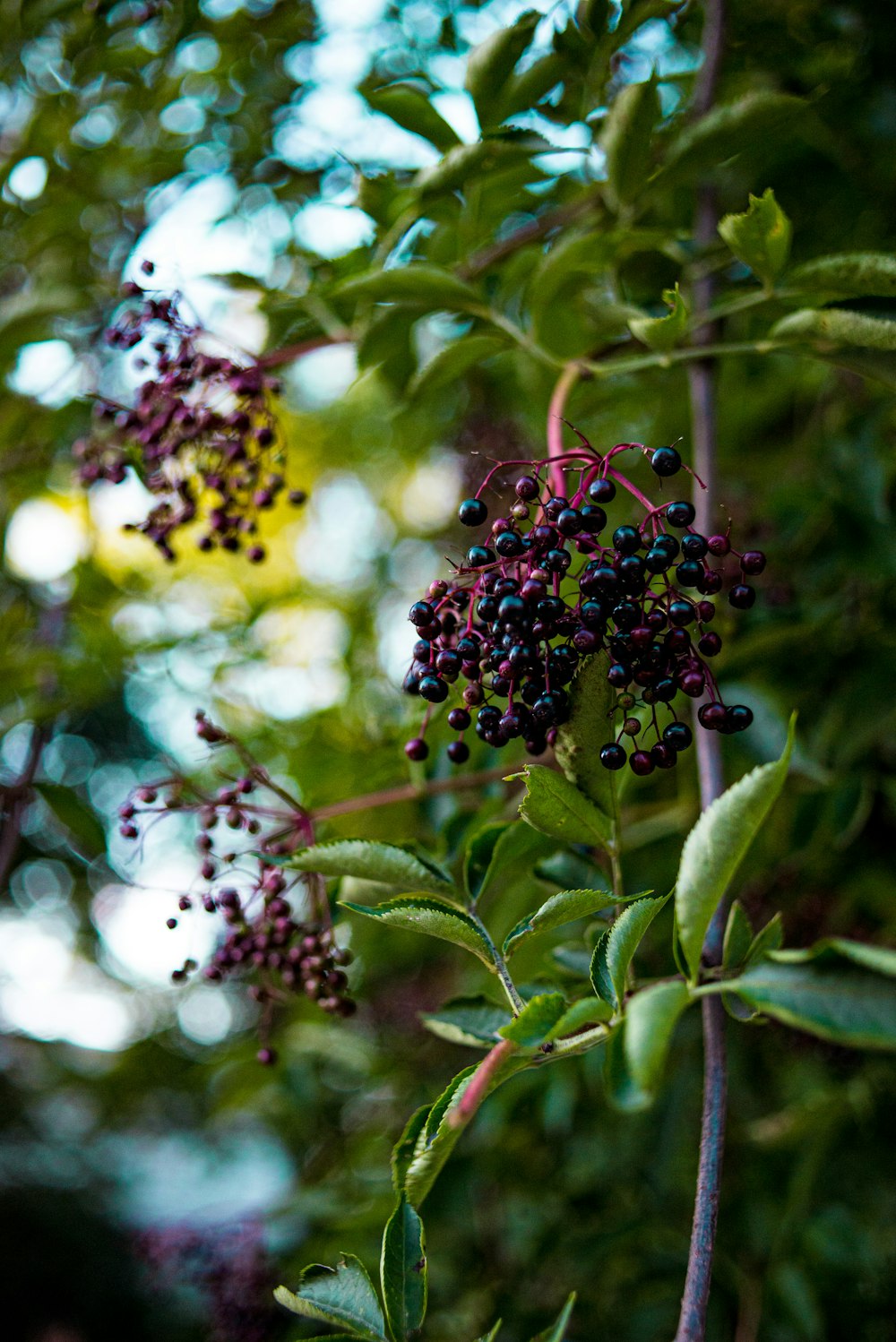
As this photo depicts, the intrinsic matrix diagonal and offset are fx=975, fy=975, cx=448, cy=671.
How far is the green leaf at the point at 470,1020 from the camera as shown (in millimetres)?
875

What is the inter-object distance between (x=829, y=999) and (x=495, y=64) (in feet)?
3.56

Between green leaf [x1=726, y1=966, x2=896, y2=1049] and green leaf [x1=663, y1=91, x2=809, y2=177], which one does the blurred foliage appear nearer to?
green leaf [x1=663, y1=91, x2=809, y2=177]

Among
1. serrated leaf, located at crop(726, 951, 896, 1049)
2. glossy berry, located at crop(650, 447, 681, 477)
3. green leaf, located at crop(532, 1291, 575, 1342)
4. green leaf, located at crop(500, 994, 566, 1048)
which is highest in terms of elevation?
glossy berry, located at crop(650, 447, 681, 477)

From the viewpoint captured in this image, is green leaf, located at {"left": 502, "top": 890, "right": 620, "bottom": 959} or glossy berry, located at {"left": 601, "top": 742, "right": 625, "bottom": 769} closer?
green leaf, located at {"left": 502, "top": 890, "right": 620, "bottom": 959}

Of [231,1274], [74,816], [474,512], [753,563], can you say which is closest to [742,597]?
[753,563]

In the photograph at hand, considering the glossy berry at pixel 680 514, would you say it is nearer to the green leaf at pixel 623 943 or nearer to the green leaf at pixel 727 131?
the green leaf at pixel 623 943

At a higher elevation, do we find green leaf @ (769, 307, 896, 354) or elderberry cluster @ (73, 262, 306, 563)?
green leaf @ (769, 307, 896, 354)

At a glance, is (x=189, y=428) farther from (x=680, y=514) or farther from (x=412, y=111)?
(x=680, y=514)

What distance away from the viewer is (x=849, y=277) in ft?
3.20

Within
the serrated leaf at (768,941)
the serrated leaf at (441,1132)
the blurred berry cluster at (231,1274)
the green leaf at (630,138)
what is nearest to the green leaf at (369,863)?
the serrated leaf at (441,1132)

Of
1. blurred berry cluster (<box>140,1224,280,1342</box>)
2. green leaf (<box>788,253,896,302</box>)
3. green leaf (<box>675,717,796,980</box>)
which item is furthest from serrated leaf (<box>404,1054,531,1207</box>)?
blurred berry cluster (<box>140,1224,280,1342</box>)

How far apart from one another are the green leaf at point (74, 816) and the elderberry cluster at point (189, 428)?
0.54 metres

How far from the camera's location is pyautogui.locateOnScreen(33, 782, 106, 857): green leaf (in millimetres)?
1656

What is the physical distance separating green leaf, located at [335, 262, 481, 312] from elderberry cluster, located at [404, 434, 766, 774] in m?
0.37
